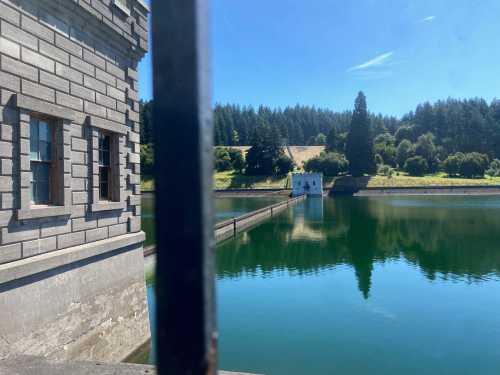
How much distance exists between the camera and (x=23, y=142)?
623 cm

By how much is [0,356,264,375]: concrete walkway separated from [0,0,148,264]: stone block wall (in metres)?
1.44

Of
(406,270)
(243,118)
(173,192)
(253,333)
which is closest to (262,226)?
(406,270)

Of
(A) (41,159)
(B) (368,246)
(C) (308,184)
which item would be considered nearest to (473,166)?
(C) (308,184)

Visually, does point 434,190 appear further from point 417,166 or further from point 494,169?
point 494,169

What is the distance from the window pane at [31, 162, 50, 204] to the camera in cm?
677

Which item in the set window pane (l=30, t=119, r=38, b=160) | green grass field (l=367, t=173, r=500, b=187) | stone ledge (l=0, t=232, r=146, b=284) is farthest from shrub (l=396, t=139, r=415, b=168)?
window pane (l=30, t=119, r=38, b=160)

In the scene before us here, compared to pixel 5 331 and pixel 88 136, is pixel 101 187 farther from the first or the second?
pixel 5 331

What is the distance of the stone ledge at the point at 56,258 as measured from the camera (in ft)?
19.2

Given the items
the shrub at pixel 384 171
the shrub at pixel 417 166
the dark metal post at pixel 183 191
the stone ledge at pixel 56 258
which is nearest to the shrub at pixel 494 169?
the shrub at pixel 417 166

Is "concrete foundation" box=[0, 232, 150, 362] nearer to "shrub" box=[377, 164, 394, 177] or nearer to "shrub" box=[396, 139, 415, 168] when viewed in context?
"shrub" box=[377, 164, 394, 177]

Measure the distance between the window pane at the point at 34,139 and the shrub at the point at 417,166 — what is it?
8872 centimetres

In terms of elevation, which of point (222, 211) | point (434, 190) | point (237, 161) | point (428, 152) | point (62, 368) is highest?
point (428, 152)

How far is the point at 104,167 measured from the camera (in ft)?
28.8

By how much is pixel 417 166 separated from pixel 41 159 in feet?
291
